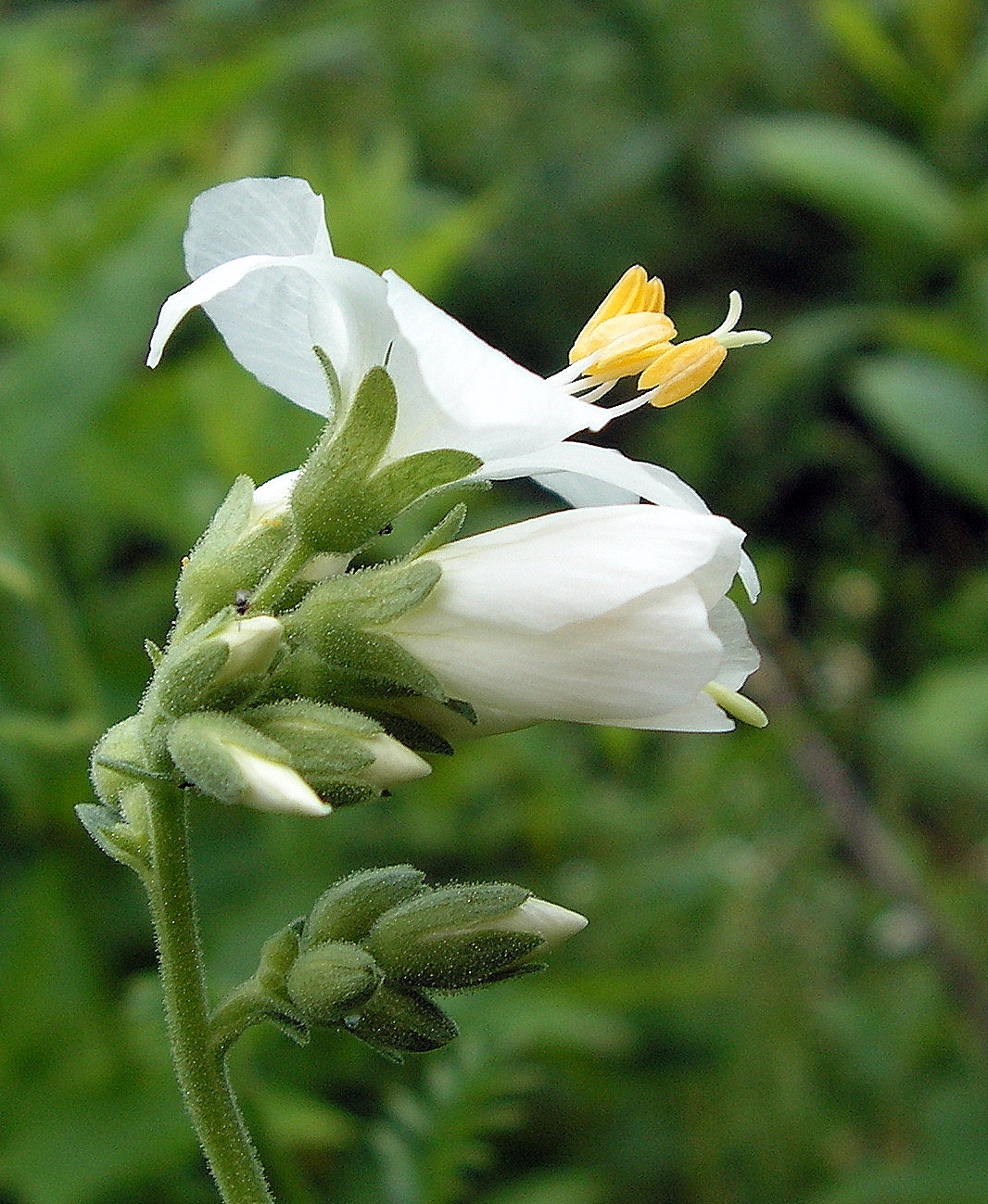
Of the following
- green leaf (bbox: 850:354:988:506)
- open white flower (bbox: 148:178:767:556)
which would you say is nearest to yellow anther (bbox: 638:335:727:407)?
open white flower (bbox: 148:178:767:556)

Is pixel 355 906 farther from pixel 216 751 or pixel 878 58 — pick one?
pixel 878 58

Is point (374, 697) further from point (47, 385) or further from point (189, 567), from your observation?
point (47, 385)

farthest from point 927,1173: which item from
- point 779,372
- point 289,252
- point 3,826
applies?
point 779,372

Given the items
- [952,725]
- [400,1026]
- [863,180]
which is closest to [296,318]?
[400,1026]

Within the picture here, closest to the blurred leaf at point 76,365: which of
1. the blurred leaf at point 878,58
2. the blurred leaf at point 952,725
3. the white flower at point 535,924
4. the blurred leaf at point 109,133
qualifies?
the blurred leaf at point 109,133

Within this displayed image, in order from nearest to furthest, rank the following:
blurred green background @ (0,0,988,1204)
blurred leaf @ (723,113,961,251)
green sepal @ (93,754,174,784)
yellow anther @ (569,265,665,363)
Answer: green sepal @ (93,754,174,784)
yellow anther @ (569,265,665,363)
blurred green background @ (0,0,988,1204)
blurred leaf @ (723,113,961,251)

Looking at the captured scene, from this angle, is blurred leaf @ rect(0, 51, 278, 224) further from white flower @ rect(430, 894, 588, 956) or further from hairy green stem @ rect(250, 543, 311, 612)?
white flower @ rect(430, 894, 588, 956)

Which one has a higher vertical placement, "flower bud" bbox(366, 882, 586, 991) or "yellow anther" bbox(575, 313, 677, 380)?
"yellow anther" bbox(575, 313, 677, 380)
